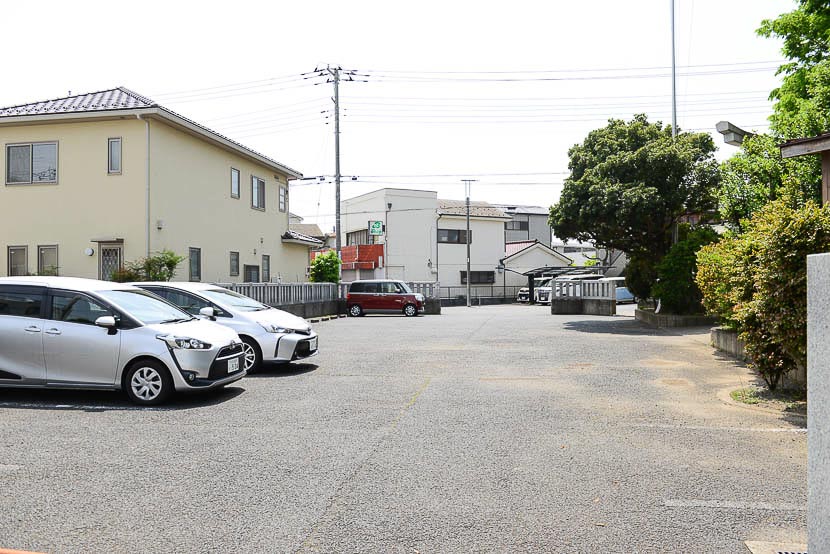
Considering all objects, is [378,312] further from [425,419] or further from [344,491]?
[344,491]

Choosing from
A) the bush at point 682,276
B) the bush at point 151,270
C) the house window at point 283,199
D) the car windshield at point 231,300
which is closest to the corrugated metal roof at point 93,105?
the bush at point 151,270

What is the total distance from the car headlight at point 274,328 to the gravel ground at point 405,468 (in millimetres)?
1101

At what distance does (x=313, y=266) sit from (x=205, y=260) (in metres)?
8.51

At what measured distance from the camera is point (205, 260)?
21.0m

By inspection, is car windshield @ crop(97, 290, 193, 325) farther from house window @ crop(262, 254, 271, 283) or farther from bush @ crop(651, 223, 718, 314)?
house window @ crop(262, 254, 271, 283)

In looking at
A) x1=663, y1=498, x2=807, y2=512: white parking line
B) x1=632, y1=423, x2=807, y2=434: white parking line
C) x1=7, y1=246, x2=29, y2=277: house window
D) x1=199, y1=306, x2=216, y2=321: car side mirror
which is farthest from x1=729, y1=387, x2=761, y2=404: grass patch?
x1=7, y1=246, x2=29, y2=277: house window

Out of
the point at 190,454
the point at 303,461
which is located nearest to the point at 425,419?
the point at 303,461

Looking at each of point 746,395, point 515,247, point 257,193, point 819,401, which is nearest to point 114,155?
point 257,193

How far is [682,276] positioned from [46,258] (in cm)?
1808

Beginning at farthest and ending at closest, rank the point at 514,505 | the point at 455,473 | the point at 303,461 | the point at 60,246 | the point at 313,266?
1. the point at 313,266
2. the point at 60,246
3. the point at 303,461
4. the point at 455,473
5. the point at 514,505

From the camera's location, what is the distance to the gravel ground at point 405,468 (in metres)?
4.09

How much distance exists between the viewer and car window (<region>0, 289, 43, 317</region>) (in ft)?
27.5

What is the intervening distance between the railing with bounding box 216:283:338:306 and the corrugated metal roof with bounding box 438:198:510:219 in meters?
22.1

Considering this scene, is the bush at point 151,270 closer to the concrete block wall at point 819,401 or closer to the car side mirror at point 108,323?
the car side mirror at point 108,323
